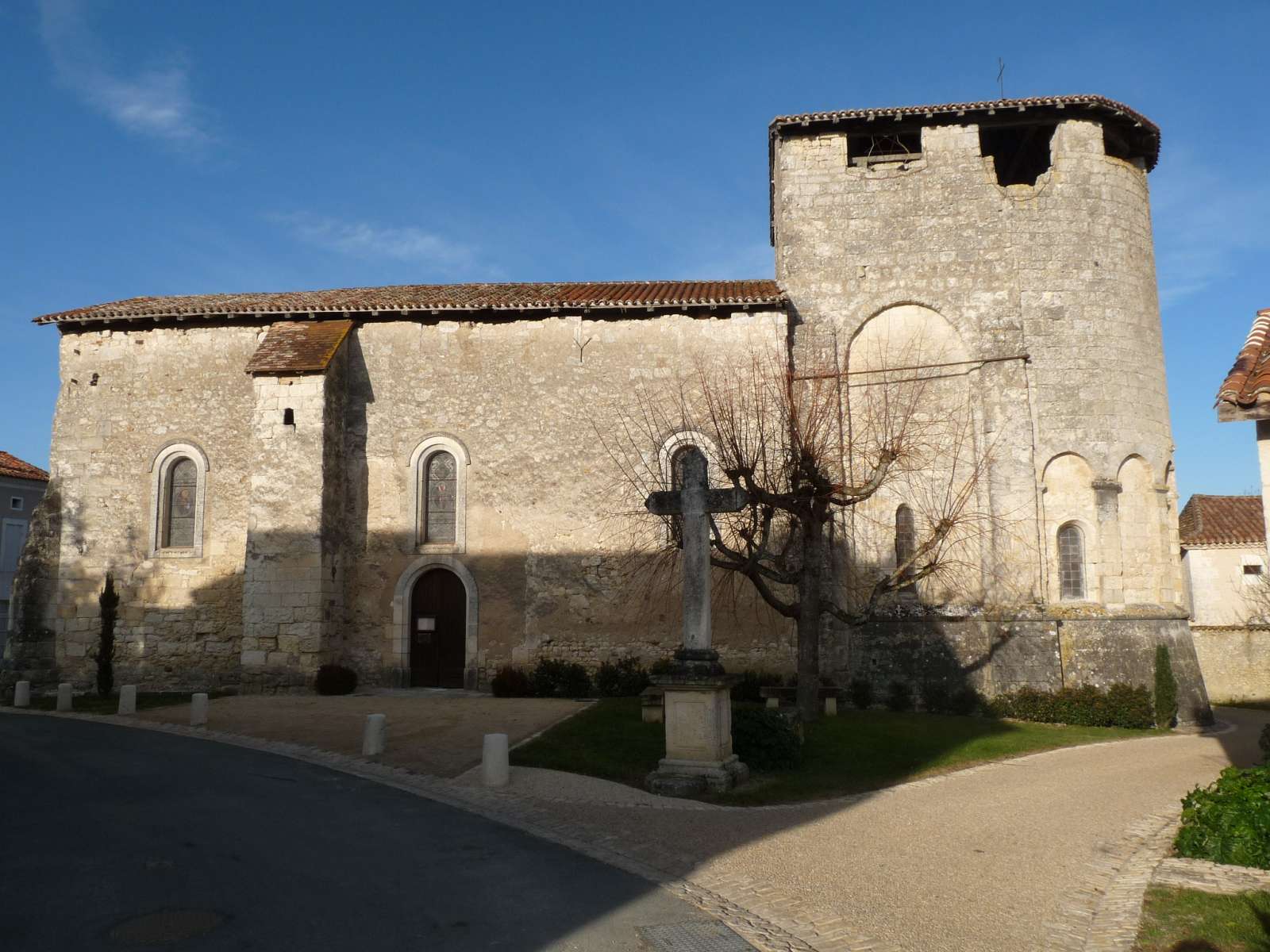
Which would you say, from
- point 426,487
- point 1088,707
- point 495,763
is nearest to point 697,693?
point 495,763

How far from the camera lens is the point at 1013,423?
1819 cm

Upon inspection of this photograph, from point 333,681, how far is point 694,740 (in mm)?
9582

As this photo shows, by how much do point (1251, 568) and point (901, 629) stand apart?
18.0 meters

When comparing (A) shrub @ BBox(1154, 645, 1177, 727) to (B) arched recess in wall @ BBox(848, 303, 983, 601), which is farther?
(B) arched recess in wall @ BBox(848, 303, 983, 601)

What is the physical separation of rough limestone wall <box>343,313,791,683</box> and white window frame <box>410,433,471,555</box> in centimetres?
8

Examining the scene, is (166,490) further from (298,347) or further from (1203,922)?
(1203,922)

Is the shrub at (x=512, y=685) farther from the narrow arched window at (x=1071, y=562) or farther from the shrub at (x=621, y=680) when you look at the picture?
the narrow arched window at (x=1071, y=562)

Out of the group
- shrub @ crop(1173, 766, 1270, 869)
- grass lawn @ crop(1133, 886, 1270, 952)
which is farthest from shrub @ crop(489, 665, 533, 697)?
grass lawn @ crop(1133, 886, 1270, 952)

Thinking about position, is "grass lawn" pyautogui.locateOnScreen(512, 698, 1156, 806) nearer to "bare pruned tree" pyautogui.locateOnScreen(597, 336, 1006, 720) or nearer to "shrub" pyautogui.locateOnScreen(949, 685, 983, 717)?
"shrub" pyautogui.locateOnScreen(949, 685, 983, 717)

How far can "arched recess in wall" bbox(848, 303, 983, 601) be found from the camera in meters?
18.1

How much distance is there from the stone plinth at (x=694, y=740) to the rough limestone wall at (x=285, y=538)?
9.57 meters

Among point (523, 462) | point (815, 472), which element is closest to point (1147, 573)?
point (815, 472)

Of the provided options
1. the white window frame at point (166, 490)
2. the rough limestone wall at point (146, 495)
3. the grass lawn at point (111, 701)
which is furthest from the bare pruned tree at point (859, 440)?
the grass lawn at point (111, 701)

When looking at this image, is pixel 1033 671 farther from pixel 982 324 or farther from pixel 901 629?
pixel 982 324
